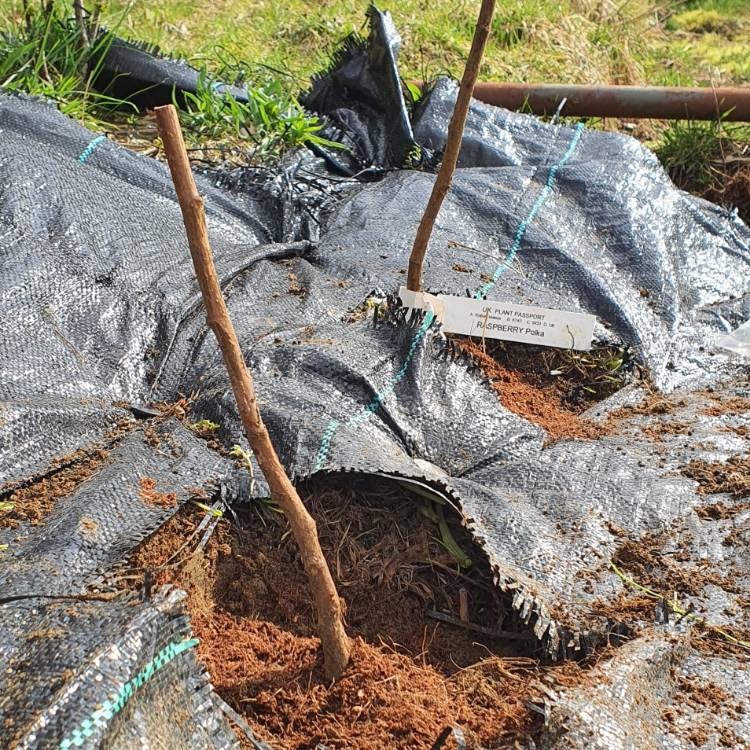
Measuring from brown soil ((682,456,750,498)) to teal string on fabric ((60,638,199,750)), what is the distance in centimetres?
108

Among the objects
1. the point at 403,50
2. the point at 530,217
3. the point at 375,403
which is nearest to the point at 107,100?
the point at 530,217

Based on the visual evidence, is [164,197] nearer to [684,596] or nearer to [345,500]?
[345,500]

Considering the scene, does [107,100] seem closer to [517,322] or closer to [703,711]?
[517,322]

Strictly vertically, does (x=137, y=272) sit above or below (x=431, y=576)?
above

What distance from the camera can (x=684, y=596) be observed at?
59.1 inches


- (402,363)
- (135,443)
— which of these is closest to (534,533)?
(402,363)

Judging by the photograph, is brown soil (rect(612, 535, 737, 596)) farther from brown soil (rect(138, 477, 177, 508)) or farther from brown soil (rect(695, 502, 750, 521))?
brown soil (rect(138, 477, 177, 508))

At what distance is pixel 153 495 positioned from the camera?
157cm

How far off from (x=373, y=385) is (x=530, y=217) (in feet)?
3.12

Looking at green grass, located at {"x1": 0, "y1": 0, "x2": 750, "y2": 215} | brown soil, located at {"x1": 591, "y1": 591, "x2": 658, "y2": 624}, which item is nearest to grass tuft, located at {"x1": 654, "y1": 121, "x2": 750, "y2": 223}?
green grass, located at {"x1": 0, "y1": 0, "x2": 750, "y2": 215}

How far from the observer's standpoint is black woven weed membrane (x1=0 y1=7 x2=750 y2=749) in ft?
3.92

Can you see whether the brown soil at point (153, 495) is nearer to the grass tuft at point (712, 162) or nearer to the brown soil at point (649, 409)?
the brown soil at point (649, 409)

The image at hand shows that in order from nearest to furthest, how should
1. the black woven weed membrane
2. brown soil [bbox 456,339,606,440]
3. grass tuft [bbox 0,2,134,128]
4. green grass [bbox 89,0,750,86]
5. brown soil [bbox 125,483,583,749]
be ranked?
1. the black woven weed membrane
2. brown soil [bbox 125,483,583,749]
3. brown soil [bbox 456,339,606,440]
4. grass tuft [bbox 0,2,134,128]
5. green grass [bbox 89,0,750,86]

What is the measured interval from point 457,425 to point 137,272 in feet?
2.88
